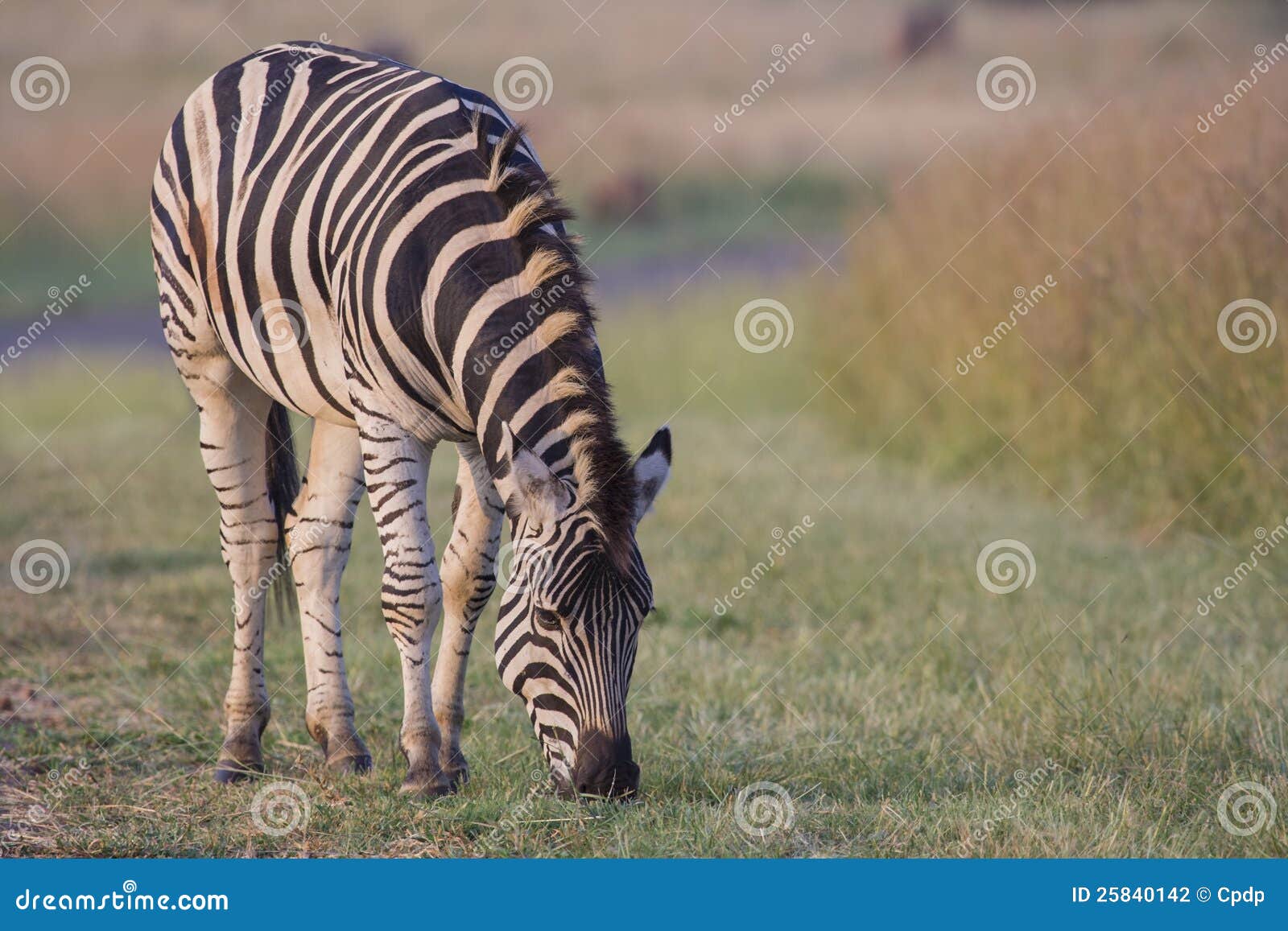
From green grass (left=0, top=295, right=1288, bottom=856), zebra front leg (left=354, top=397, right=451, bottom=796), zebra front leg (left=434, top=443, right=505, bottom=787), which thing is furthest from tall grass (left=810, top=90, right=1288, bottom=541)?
zebra front leg (left=354, top=397, right=451, bottom=796)

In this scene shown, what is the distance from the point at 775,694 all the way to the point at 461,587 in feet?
5.88

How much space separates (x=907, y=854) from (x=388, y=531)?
2064 millimetres

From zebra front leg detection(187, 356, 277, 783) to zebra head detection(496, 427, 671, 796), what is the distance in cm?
201

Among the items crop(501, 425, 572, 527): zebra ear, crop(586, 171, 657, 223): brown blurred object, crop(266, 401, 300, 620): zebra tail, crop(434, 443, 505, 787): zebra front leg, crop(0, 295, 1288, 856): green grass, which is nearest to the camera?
crop(501, 425, 572, 527): zebra ear

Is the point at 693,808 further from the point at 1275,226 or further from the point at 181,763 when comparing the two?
the point at 1275,226

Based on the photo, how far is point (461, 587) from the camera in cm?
505

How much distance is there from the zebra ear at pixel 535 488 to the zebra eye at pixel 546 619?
0.26 metres

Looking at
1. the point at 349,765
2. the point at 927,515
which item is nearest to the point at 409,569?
the point at 349,765

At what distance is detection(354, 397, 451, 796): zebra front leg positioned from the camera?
4664 millimetres

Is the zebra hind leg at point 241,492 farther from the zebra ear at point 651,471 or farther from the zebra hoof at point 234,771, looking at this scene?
the zebra ear at point 651,471

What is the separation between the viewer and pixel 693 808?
4449 millimetres

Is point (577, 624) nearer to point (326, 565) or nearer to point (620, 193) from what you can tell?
point (326, 565)

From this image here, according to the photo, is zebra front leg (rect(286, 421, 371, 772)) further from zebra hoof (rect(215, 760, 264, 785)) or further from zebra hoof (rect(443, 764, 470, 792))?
zebra hoof (rect(443, 764, 470, 792))

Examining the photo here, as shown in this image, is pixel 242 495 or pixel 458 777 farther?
pixel 242 495
